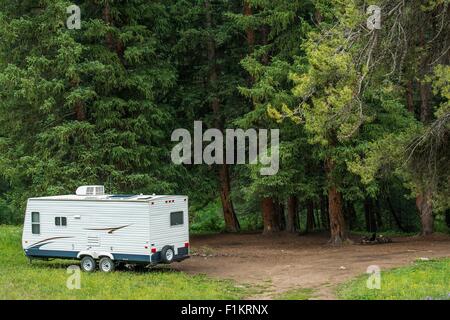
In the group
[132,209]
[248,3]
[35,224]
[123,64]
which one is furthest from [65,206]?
[248,3]

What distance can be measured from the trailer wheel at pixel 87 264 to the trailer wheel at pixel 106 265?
22cm

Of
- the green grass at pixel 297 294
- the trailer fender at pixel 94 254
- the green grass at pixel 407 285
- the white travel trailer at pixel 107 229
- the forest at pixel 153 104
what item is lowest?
the green grass at pixel 297 294

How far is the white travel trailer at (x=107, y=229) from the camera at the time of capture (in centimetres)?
1797

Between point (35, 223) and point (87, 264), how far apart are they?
2375 mm

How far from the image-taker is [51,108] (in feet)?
81.3

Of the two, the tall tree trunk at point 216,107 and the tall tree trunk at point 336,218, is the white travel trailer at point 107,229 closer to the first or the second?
the tall tree trunk at point 336,218

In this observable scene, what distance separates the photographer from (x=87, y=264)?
741 inches

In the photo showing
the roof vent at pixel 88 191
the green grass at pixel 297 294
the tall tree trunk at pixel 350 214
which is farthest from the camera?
the tall tree trunk at pixel 350 214

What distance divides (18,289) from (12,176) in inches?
419

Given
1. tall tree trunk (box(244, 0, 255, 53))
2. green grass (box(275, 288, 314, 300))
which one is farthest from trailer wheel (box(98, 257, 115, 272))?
tall tree trunk (box(244, 0, 255, 53))

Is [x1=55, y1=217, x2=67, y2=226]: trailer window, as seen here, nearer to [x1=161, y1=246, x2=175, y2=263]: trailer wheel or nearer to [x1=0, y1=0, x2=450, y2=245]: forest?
[x1=161, y1=246, x2=175, y2=263]: trailer wheel

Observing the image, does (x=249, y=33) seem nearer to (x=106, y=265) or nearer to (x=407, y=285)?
(x=106, y=265)

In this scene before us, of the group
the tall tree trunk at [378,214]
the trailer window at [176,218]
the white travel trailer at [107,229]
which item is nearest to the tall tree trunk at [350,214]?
the tall tree trunk at [378,214]

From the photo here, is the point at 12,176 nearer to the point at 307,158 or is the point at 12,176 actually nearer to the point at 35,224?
the point at 35,224
